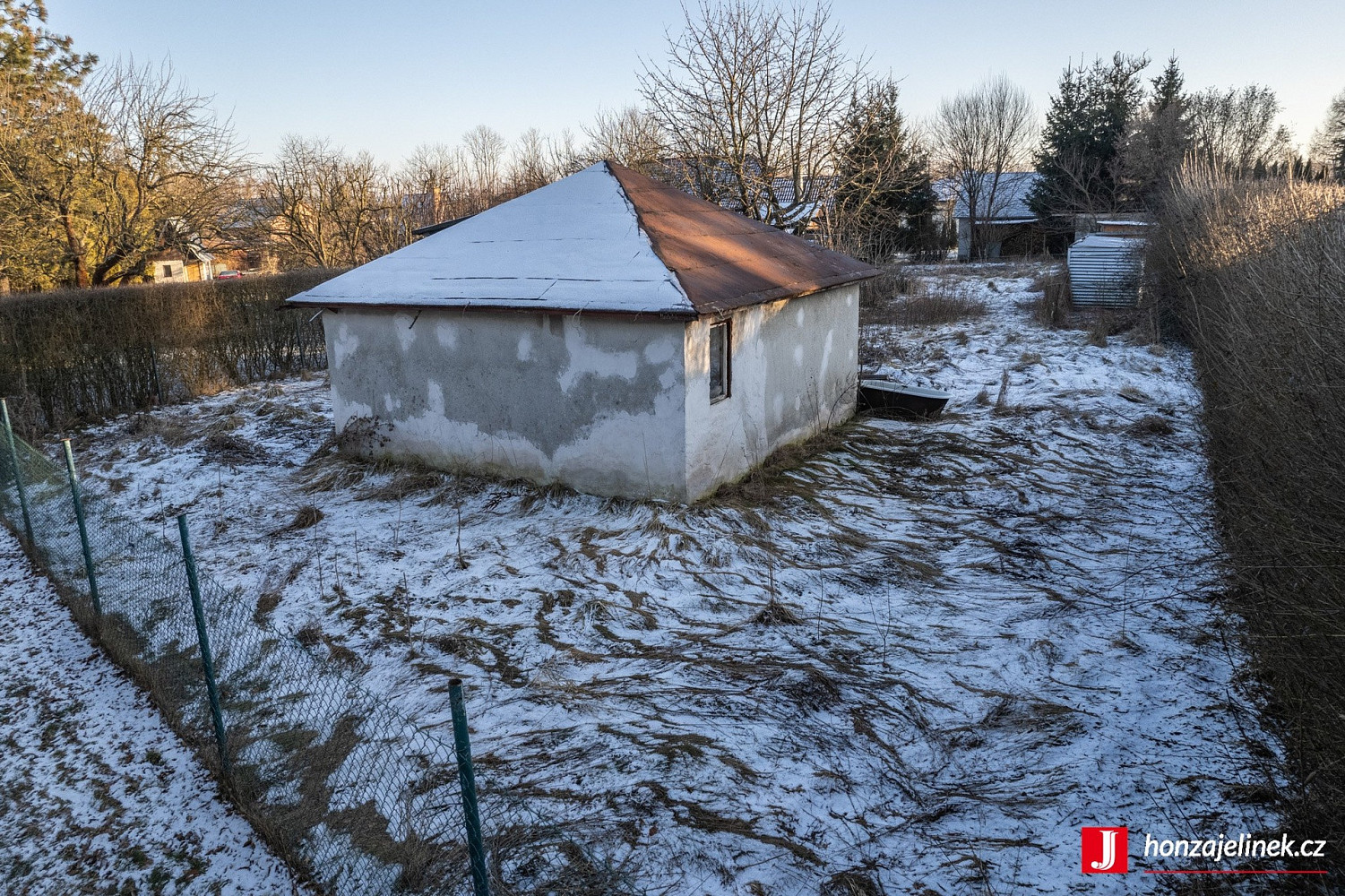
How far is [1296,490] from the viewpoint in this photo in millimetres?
4695

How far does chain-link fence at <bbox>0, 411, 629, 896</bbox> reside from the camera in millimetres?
4180

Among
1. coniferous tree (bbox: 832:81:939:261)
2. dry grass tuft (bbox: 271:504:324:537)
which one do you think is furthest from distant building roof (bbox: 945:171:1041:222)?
dry grass tuft (bbox: 271:504:324:537)

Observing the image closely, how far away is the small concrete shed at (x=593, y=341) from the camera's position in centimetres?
912

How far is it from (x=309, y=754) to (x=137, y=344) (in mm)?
13522

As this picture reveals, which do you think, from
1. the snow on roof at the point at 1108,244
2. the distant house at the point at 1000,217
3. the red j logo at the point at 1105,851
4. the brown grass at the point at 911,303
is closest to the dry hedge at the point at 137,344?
the red j logo at the point at 1105,851

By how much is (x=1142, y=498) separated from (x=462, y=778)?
8.57 m

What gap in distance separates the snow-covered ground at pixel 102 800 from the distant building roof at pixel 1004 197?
47.7m

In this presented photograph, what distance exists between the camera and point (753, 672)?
6.00 meters

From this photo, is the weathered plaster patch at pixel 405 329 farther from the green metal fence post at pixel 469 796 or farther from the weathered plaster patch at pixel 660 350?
the green metal fence post at pixel 469 796

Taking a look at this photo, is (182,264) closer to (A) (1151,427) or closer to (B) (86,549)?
(B) (86,549)

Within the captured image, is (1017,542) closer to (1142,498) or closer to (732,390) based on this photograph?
(1142,498)

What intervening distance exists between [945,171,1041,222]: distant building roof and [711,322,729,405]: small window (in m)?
41.8

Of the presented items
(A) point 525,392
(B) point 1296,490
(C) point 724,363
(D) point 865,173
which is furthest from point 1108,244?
(B) point 1296,490

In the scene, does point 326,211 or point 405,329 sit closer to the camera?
point 405,329
